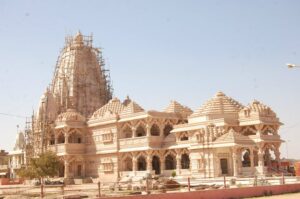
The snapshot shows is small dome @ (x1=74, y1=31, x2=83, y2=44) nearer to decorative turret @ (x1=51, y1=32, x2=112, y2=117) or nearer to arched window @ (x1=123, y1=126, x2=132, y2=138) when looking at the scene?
decorative turret @ (x1=51, y1=32, x2=112, y2=117)

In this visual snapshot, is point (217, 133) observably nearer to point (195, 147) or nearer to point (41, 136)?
point (195, 147)

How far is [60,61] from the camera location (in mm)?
74750

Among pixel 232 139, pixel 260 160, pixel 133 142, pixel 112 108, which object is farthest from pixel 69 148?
pixel 260 160

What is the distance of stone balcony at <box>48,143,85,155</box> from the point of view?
60406 mm

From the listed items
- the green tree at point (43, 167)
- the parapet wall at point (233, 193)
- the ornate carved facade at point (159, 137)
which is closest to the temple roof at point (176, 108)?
the ornate carved facade at point (159, 137)

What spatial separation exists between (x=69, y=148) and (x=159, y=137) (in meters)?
13.5

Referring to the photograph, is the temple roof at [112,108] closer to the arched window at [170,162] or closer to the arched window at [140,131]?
the arched window at [140,131]

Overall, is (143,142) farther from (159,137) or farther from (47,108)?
(47,108)

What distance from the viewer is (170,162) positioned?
189ft

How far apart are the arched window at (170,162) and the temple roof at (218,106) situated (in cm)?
814

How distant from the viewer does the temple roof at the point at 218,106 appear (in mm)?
49531

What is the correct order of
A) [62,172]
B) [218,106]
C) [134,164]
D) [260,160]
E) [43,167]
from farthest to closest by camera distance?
[62,172]
[43,167]
[134,164]
[218,106]
[260,160]

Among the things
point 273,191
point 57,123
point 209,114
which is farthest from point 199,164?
point 57,123

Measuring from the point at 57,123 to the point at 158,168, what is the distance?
15052 millimetres
